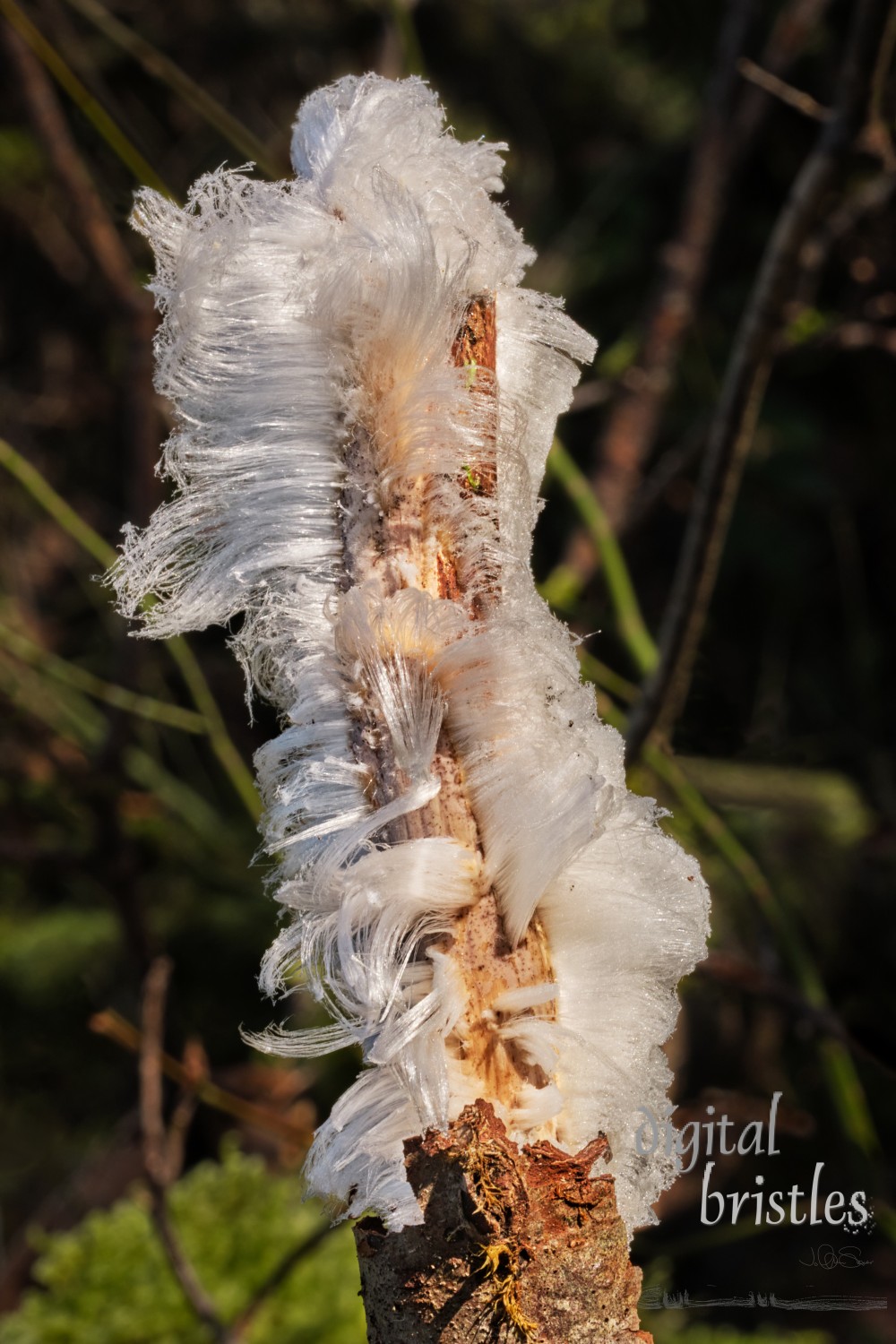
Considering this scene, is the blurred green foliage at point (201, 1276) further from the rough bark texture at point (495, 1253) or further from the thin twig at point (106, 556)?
the rough bark texture at point (495, 1253)

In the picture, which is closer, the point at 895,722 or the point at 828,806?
the point at 828,806

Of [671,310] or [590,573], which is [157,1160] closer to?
[590,573]

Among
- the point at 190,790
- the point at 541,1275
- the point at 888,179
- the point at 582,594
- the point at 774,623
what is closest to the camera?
the point at 541,1275

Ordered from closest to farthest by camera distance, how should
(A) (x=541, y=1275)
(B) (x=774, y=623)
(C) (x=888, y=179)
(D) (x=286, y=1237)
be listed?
(A) (x=541, y=1275), (C) (x=888, y=179), (D) (x=286, y=1237), (B) (x=774, y=623)

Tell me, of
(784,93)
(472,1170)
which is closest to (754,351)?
(784,93)

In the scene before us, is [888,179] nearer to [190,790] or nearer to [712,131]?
[712,131]

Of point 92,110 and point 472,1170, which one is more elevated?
point 92,110

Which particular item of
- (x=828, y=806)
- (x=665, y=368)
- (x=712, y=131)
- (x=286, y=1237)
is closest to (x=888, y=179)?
(x=665, y=368)

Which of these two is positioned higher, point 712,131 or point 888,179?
point 712,131
